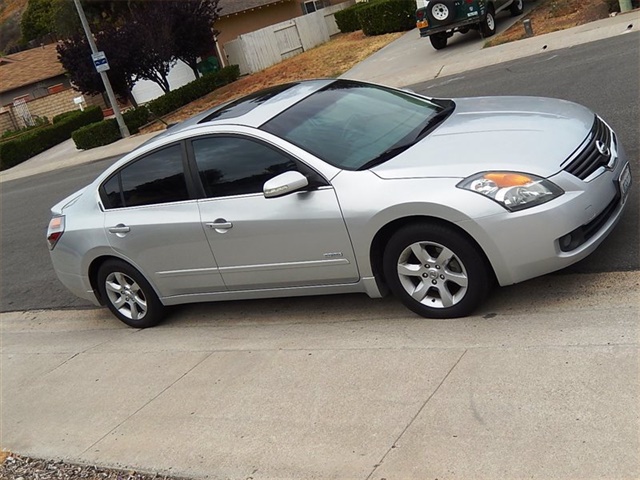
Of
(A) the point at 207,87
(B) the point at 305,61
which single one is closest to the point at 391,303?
(B) the point at 305,61

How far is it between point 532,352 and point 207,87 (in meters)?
28.9

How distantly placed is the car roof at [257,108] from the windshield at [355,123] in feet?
0.26

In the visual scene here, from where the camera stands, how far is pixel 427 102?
20.2ft

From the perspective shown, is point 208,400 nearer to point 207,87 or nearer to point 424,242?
point 424,242

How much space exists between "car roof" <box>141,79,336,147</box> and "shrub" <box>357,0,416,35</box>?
22234mm

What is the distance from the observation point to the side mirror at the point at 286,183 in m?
4.93

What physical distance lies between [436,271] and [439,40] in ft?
57.6

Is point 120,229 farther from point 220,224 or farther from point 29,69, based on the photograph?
point 29,69

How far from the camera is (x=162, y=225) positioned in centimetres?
579

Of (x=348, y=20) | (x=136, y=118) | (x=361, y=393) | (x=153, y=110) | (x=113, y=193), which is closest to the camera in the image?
(x=361, y=393)

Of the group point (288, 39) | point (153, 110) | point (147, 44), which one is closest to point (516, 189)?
point (147, 44)

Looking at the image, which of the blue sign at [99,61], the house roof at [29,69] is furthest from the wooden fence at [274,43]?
the house roof at [29,69]

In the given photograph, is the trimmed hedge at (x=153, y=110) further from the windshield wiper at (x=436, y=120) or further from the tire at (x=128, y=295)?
the windshield wiper at (x=436, y=120)

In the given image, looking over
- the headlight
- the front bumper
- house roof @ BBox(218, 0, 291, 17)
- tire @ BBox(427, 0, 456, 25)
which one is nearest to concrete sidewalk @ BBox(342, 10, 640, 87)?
tire @ BBox(427, 0, 456, 25)
